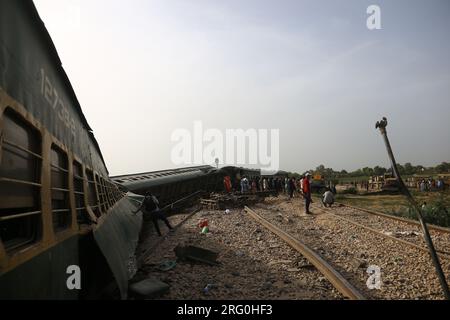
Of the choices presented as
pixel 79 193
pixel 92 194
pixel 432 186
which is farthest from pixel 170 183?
pixel 432 186

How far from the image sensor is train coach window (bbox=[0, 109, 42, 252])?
2279 millimetres

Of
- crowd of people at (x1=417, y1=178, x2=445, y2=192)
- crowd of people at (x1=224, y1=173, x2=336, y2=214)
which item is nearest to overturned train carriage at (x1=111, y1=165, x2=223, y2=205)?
crowd of people at (x1=224, y1=173, x2=336, y2=214)

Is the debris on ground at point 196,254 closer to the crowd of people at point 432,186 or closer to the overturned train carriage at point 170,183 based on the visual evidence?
the overturned train carriage at point 170,183

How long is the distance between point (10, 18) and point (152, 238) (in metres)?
8.58

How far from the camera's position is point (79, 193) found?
4594 millimetres

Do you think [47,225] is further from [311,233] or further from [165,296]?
[311,233]

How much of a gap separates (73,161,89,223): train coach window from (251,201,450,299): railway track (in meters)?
4.56

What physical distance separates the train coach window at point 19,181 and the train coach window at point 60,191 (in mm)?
625

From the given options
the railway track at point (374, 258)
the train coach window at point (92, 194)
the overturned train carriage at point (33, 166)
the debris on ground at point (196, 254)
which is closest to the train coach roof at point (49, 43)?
the overturned train carriage at point (33, 166)

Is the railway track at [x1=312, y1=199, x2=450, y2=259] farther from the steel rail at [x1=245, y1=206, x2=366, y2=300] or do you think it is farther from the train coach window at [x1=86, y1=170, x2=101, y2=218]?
the train coach window at [x1=86, y1=170, x2=101, y2=218]

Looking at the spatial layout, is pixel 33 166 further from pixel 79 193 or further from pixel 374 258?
pixel 374 258
